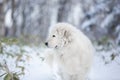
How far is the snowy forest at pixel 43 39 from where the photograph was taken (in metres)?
6.55

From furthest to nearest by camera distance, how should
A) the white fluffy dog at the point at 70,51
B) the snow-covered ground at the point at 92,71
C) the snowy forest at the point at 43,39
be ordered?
the snowy forest at the point at 43,39 < the snow-covered ground at the point at 92,71 < the white fluffy dog at the point at 70,51

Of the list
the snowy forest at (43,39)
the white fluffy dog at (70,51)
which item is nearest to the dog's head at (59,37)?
the white fluffy dog at (70,51)

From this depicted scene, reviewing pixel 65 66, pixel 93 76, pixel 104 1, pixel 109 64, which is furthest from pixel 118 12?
pixel 65 66

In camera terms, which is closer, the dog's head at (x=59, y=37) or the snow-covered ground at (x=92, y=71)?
the dog's head at (x=59, y=37)

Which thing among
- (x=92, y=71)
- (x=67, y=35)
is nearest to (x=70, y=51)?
(x=67, y=35)

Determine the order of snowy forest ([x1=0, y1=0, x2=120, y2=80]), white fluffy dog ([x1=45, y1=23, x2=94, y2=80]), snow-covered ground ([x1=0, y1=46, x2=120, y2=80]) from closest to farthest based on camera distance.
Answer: white fluffy dog ([x1=45, y1=23, x2=94, y2=80]) → snow-covered ground ([x1=0, y1=46, x2=120, y2=80]) → snowy forest ([x1=0, y1=0, x2=120, y2=80])

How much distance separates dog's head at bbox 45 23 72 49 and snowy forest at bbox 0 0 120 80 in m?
0.67

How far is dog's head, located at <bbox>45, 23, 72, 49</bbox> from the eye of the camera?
574 centimetres

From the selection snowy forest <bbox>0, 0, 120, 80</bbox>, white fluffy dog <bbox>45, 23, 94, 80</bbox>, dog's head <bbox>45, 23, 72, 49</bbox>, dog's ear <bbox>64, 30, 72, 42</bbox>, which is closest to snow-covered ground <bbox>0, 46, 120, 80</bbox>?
snowy forest <bbox>0, 0, 120, 80</bbox>

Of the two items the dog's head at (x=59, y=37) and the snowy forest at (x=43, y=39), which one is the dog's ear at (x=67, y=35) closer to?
the dog's head at (x=59, y=37)

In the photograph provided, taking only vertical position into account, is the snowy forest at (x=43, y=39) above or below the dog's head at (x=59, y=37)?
above

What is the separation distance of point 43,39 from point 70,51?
1672 centimetres

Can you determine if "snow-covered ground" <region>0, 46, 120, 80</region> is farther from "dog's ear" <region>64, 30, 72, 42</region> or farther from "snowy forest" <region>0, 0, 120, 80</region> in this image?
"dog's ear" <region>64, 30, 72, 42</region>

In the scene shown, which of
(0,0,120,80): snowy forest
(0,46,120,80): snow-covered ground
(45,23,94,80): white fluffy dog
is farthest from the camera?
(0,0,120,80): snowy forest
